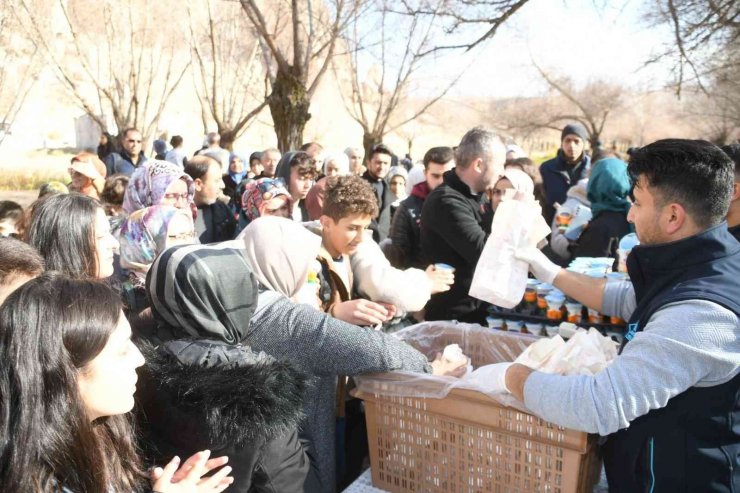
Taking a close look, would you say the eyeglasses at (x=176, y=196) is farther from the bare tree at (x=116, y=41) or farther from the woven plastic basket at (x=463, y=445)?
the bare tree at (x=116, y=41)

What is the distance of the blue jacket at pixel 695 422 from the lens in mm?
1488

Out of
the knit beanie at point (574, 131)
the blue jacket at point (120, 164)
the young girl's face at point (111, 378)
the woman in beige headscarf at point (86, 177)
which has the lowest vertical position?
the young girl's face at point (111, 378)

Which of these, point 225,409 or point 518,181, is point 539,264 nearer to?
point 518,181

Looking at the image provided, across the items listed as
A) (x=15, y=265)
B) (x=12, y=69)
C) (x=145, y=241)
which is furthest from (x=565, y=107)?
(x=15, y=265)

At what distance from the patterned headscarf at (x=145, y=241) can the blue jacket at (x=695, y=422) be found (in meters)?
2.11

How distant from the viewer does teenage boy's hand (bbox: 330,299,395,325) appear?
7.06 ft

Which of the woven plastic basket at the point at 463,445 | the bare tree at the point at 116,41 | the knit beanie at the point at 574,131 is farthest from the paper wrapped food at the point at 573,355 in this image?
the bare tree at the point at 116,41

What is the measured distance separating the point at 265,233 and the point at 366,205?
2.15ft

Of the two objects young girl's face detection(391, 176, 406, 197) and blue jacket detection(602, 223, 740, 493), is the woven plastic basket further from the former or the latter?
young girl's face detection(391, 176, 406, 197)

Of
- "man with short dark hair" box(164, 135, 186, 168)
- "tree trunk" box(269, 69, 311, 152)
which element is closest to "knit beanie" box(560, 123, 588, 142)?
"tree trunk" box(269, 69, 311, 152)

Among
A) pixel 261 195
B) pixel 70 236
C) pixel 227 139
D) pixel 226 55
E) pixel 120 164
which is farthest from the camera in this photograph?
pixel 226 55

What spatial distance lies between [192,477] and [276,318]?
54 cm

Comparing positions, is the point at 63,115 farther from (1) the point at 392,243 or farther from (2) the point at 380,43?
(1) the point at 392,243

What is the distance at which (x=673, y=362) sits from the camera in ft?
4.64
